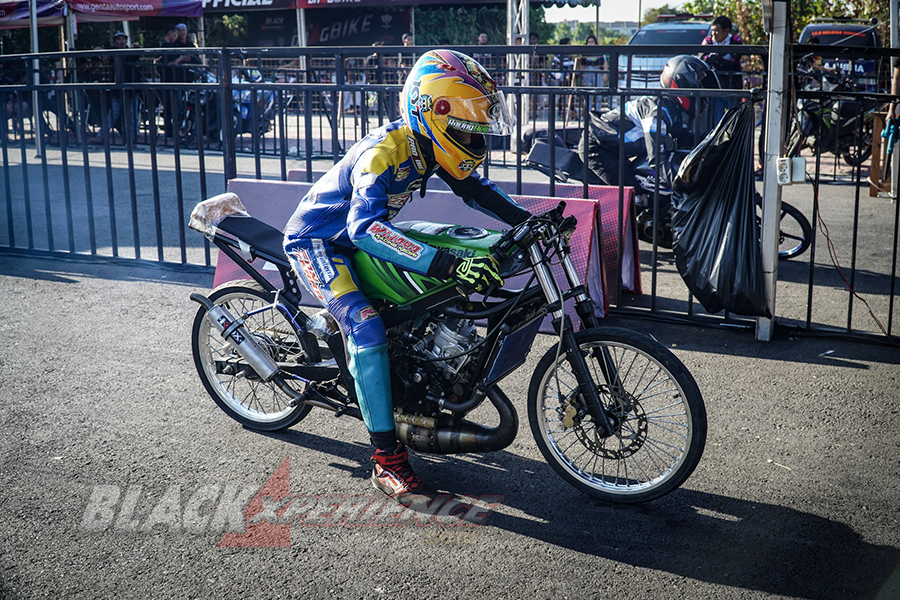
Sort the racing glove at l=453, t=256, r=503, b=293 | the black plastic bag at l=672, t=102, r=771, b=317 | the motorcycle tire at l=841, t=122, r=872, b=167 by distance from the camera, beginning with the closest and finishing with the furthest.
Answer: the racing glove at l=453, t=256, r=503, b=293
the black plastic bag at l=672, t=102, r=771, b=317
the motorcycle tire at l=841, t=122, r=872, b=167

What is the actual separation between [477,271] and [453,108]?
718mm

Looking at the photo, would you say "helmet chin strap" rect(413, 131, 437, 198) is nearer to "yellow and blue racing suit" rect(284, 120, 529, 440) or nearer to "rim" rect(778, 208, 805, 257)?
"yellow and blue racing suit" rect(284, 120, 529, 440)

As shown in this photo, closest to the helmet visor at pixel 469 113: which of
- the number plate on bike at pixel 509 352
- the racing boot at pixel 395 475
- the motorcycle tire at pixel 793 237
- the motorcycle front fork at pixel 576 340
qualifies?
the motorcycle front fork at pixel 576 340

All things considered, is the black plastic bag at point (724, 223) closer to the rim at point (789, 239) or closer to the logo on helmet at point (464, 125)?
the rim at point (789, 239)

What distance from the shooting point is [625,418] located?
3.63 meters

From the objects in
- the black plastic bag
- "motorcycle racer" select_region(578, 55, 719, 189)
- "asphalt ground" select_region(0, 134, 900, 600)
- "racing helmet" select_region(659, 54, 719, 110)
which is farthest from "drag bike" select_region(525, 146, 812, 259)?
"asphalt ground" select_region(0, 134, 900, 600)

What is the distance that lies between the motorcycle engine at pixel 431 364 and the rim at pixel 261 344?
753 millimetres

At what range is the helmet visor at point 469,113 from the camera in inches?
140

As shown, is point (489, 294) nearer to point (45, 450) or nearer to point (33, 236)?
point (45, 450)

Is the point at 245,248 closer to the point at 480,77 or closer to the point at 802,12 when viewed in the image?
the point at 480,77

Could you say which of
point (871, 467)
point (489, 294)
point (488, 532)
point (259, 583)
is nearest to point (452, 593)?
point (488, 532)

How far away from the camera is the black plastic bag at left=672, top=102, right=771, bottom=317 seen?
18.9ft

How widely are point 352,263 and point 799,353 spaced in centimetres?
340

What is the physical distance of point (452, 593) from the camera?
3148 mm
